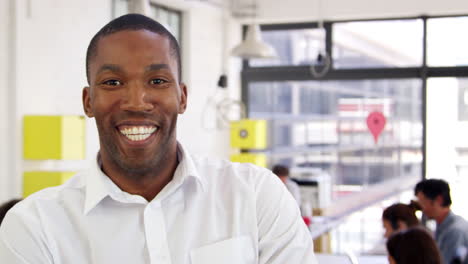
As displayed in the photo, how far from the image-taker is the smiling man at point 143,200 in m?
1.15

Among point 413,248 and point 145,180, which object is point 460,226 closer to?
point 413,248

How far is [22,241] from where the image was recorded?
3.70 ft

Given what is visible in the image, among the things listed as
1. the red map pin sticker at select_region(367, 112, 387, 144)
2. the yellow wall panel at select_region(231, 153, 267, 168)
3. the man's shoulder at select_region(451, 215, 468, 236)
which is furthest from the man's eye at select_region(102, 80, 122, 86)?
the red map pin sticker at select_region(367, 112, 387, 144)

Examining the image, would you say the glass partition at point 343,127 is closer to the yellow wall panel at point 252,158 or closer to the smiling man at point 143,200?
the yellow wall panel at point 252,158

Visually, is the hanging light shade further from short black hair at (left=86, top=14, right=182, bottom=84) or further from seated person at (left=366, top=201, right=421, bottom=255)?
short black hair at (left=86, top=14, right=182, bottom=84)

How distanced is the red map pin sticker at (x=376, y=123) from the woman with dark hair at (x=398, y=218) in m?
2.76

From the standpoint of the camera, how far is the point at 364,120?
7.20m

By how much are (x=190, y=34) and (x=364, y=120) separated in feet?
6.64

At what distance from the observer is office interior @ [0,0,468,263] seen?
6.78 metres

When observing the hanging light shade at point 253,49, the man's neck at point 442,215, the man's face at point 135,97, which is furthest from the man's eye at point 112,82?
the hanging light shade at point 253,49

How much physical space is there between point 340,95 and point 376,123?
0.50m

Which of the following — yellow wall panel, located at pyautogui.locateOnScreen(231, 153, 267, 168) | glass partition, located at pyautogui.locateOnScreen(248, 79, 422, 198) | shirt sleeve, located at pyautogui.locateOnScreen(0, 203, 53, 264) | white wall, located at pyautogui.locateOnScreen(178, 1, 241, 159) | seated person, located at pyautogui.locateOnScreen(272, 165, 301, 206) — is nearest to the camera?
shirt sleeve, located at pyautogui.locateOnScreen(0, 203, 53, 264)

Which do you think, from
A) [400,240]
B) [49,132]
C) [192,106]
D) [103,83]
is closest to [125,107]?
[103,83]

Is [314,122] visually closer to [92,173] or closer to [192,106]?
[192,106]
